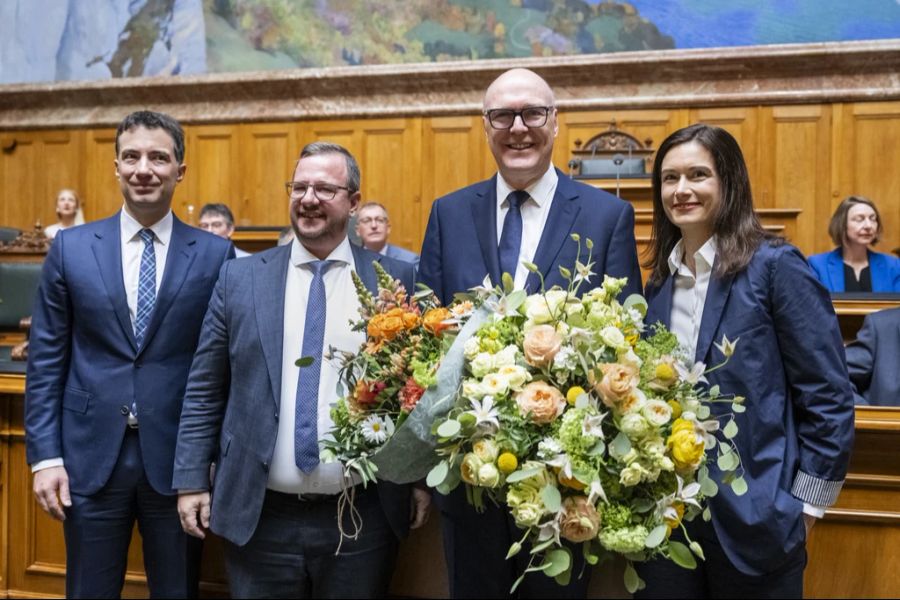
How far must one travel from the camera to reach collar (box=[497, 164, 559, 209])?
1898mm

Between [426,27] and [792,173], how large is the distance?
403 cm

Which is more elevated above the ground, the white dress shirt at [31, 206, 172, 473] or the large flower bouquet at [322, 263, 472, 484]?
the white dress shirt at [31, 206, 172, 473]

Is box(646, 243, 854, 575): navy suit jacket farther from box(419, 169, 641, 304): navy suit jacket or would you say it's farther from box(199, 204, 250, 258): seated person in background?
box(199, 204, 250, 258): seated person in background

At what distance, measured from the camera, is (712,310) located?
1664mm

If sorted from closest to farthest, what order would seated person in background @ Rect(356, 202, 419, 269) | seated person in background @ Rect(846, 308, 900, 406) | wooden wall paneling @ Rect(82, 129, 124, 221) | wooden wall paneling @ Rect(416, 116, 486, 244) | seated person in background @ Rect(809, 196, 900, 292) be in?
seated person in background @ Rect(846, 308, 900, 406), seated person in background @ Rect(809, 196, 900, 292), seated person in background @ Rect(356, 202, 419, 269), wooden wall paneling @ Rect(416, 116, 486, 244), wooden wall paneling @ Rect(82, 129, 124, 221)

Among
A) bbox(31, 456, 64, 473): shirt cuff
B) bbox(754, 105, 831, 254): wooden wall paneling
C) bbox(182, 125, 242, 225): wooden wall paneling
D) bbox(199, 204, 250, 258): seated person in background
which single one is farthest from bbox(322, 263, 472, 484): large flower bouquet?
bbox(182, 125, 242, 225): wooden wall paneling

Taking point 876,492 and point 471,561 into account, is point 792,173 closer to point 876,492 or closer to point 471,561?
point 876,492

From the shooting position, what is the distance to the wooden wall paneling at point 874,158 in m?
6.95

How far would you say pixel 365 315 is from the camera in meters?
1.46

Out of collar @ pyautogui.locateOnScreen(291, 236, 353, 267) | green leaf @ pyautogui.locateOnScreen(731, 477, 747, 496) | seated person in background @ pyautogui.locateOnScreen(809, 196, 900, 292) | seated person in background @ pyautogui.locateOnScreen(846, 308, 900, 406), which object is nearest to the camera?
green leaf @ pyautogui.locateOnScreen(731, 477, 747, 496)

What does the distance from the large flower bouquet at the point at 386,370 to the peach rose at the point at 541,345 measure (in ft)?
0.57

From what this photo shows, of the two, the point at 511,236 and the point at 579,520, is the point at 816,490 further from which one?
the point at 511,236

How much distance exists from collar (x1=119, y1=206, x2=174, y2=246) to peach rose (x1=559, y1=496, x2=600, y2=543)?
141 cm

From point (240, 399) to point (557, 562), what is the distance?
37.3 inches
